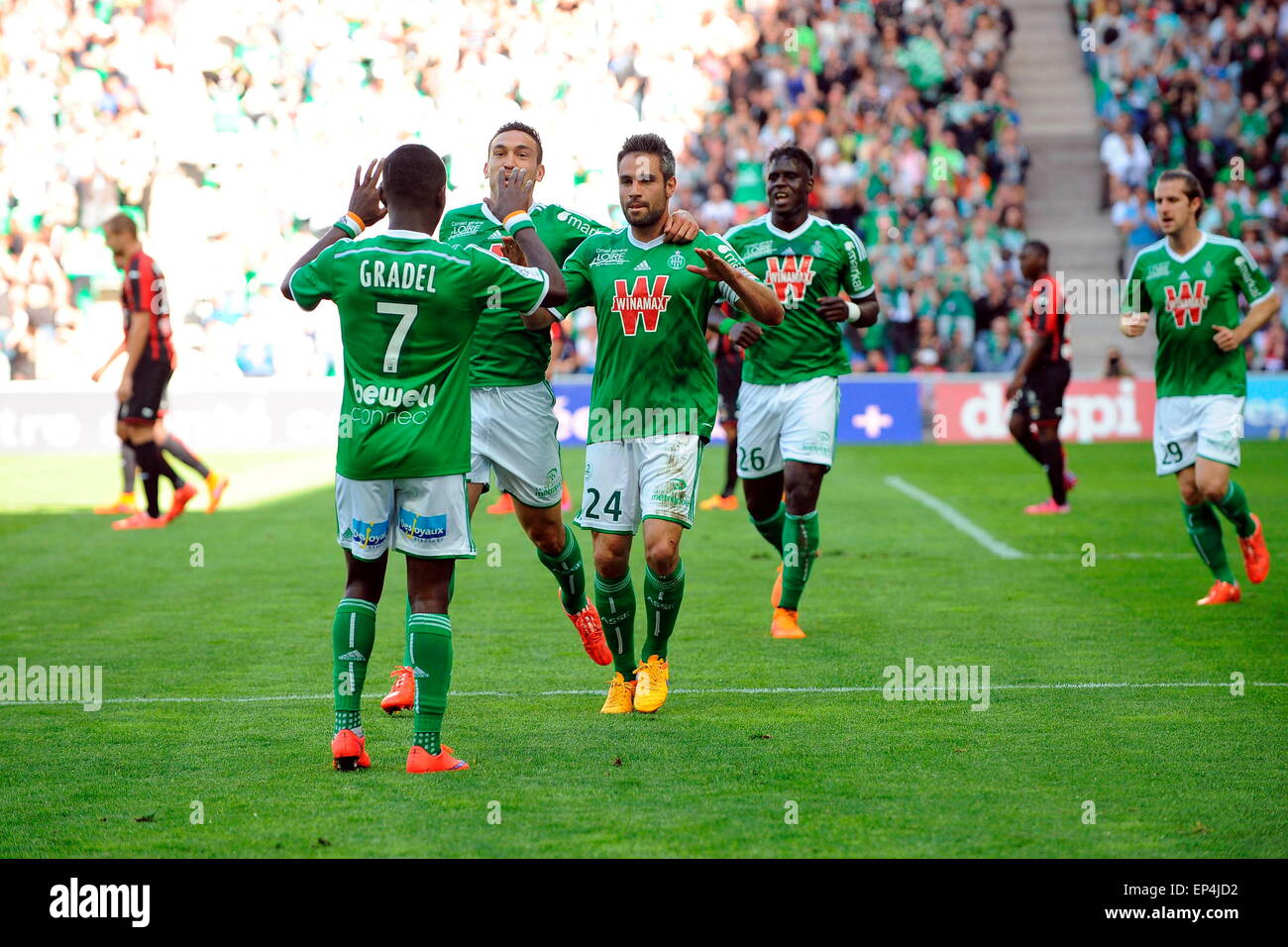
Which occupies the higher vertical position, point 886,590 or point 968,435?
point 968,435

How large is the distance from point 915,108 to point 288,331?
10.8 metres

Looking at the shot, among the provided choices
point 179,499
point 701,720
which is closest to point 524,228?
point 701,720

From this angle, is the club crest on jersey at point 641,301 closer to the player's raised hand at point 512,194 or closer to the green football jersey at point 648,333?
the green football jersey at point 648,333

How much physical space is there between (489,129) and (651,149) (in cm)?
1973

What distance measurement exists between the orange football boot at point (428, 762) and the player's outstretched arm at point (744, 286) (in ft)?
7.15

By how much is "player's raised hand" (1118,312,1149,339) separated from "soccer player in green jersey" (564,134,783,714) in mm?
3219

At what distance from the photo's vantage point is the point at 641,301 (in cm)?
661

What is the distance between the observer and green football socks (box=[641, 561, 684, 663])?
21.9ft

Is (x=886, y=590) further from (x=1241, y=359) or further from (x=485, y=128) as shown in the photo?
(x=485, y=128)

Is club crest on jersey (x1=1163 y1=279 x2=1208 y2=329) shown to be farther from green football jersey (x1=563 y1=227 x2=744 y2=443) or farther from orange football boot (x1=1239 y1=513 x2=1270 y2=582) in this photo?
green football jersey (x1=563 y1=227 x2=744 y2=443)

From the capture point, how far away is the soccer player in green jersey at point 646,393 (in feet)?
21.6

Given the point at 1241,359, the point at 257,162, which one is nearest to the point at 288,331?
the point at 257,162

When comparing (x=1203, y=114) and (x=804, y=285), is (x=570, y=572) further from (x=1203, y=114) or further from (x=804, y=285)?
(x=1203, y=114)

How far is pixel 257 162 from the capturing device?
1025 inches
